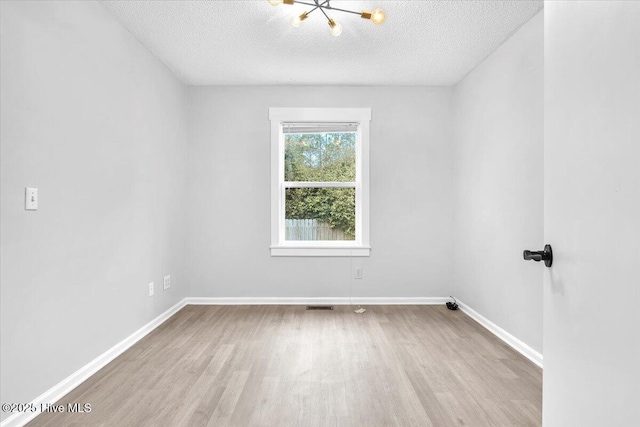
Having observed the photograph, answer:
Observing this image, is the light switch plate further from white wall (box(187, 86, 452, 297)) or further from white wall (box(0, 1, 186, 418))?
white wall (box(187, 86, 452, 297))

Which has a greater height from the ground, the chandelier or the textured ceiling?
the textured ceiling

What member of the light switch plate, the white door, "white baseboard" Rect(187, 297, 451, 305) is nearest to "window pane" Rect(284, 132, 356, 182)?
"white baseboard" Rect(187, 297, 451, 305)

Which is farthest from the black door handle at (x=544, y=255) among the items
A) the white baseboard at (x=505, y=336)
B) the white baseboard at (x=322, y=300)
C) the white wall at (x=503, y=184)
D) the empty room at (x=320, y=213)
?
the white baseboard at (x=322, y=300)

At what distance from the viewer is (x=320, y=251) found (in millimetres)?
4215

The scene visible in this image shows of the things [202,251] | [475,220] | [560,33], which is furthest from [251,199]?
[560,33]

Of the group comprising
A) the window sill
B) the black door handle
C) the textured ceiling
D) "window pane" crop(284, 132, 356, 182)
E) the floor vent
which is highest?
the textured ceiling

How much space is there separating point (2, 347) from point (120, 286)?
1056 mm

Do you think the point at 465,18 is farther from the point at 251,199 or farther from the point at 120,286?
the point at 120,286

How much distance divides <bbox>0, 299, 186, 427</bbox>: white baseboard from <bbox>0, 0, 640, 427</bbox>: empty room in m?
0.01

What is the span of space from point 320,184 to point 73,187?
2.54 metres

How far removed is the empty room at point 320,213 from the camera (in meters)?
0.97

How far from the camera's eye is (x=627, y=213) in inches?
30.6

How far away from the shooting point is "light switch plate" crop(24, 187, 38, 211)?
1.89 m

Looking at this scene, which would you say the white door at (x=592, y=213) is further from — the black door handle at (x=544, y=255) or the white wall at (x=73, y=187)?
the white wall at (x=73, y=187)
